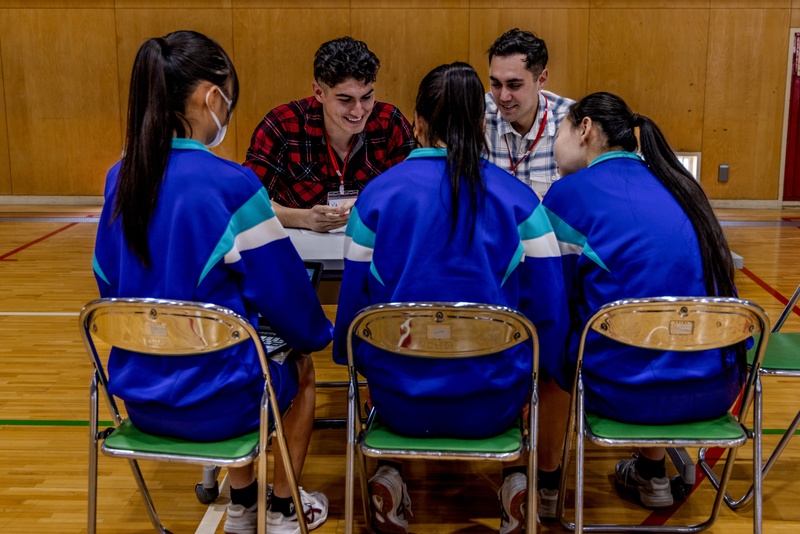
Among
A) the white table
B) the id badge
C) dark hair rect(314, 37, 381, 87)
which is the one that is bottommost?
the white table

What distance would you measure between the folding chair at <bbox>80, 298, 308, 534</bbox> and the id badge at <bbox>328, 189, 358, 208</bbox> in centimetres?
108

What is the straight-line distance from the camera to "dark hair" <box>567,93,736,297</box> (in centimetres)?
190

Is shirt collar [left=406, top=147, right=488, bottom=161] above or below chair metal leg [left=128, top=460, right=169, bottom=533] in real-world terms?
above

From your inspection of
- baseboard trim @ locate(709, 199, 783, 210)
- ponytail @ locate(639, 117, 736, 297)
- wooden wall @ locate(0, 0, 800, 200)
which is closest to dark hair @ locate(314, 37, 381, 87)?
ponytail @ locate(639, 117, 736, 297)

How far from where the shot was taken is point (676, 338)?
68.6 inches

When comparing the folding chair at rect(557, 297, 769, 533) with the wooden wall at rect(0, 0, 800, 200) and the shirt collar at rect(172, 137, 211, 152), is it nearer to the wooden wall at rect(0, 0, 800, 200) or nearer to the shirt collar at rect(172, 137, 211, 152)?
the shirt collar at rect(172, 137, 211, 152)

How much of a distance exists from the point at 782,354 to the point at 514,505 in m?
0.91

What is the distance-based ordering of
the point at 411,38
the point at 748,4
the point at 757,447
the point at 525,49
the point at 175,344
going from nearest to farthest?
1. the point at 175,344
2. the point at 757,447
3. the point at 525,49
4. the point at 748,4
5. the point at 411,38

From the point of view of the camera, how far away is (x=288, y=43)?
7500mm

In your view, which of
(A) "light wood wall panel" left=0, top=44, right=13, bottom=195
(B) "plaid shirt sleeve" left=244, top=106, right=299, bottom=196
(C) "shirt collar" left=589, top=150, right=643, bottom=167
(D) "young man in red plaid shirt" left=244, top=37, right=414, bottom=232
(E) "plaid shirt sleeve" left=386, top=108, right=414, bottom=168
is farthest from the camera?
(A) "light wood wall panel" left=0, top=44, right=13, bottom=195

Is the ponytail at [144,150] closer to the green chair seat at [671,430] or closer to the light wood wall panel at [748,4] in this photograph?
the green chair seat at [671,430]

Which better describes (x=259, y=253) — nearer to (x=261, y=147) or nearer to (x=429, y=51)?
(x=261, y=147)

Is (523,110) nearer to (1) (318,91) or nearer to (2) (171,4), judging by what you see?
(1) (318,91)

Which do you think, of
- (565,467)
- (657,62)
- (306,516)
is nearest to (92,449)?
(306,516)
